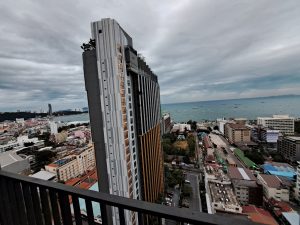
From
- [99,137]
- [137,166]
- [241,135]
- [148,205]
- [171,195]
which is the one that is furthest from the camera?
[241,135]

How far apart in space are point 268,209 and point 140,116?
24.5 feet

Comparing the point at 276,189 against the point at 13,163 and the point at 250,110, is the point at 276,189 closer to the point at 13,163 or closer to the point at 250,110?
the point at 13,163

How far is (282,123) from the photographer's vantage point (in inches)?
912

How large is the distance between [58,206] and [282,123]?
95.4 ft

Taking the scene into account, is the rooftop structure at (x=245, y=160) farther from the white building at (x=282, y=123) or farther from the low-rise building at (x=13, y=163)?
the low-rise building at (x=13, y=163)

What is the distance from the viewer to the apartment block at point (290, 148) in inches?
550

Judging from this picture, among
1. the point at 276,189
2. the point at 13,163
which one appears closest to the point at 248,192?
the point at 276,189

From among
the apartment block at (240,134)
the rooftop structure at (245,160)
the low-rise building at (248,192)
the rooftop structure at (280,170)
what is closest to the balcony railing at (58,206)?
the low-rise building at (248,192)

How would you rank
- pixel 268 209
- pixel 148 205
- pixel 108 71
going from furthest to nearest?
pixel 268 209
pixel 108 71
pixel 148 205

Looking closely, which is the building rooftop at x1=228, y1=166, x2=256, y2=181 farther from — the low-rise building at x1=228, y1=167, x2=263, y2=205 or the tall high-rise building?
the tall high-rise building

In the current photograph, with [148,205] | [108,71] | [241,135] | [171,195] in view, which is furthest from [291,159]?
[148,205]

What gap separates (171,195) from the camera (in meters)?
10.0

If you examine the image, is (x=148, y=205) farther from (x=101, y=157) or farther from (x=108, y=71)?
(x=101, y=157)

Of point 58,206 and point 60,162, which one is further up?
point 58,206
